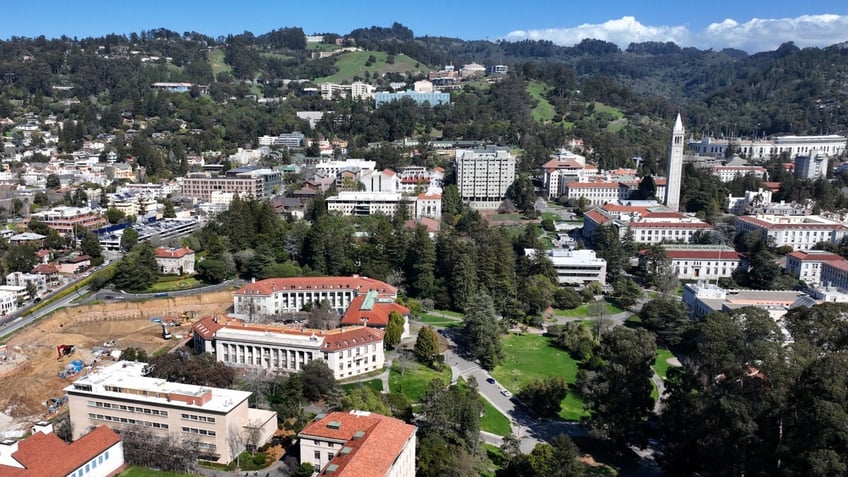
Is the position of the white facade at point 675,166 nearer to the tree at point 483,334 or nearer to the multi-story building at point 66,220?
the tree at point 483,334

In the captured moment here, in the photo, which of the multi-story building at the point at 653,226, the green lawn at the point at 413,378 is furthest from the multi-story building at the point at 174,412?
the multi-story building at the point at 653,226

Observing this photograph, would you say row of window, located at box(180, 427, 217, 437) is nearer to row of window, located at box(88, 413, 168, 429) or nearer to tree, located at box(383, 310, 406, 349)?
row of window, located at box(88, 413, 168, 429)

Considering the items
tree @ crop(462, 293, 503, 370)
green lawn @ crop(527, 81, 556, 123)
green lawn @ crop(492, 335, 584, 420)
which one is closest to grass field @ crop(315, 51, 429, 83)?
green lawn @ crop(527, 81, 556, 123)

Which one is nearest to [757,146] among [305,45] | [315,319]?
[315,319]

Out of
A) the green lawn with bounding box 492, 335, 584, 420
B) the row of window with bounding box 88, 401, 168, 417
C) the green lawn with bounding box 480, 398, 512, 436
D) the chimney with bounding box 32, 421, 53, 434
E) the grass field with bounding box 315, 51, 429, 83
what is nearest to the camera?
the chimney with bounding box 32, 421, 53, 434

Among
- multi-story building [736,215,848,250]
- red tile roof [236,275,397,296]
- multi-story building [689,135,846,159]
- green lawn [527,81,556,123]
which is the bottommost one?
red tile roof [236,275,397,296]

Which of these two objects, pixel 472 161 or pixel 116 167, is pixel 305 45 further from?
pixel 472 161

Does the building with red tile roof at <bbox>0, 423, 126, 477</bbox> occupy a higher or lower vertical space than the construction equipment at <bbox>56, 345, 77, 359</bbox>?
higher
